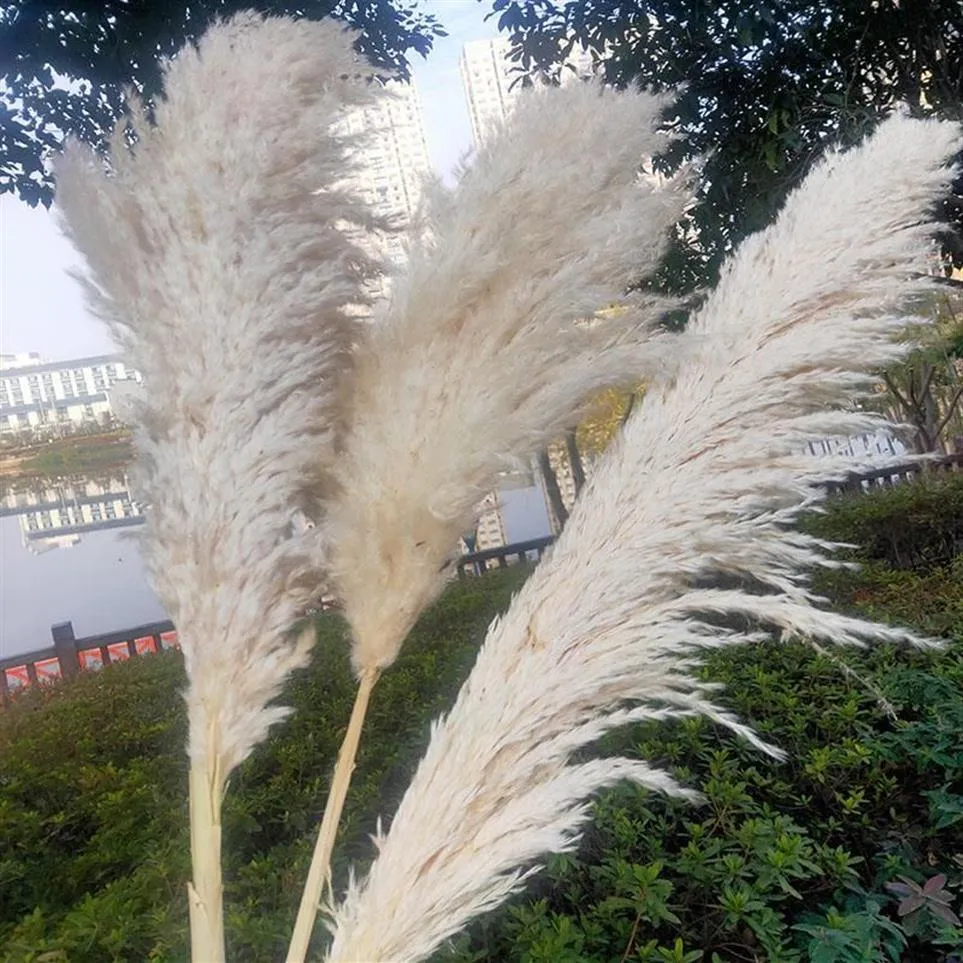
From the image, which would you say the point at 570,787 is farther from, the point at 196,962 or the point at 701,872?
the point at 701,872

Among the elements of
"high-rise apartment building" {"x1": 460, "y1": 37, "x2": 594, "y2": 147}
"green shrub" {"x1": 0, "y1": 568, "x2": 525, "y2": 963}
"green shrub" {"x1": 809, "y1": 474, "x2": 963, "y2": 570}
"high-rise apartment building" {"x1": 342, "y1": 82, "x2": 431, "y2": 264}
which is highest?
"high-rise apartment building" {"x1": 460, "y1": 37, "x2": 594, "y2": 147}

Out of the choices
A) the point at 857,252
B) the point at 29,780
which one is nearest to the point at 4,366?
the point at 29,780

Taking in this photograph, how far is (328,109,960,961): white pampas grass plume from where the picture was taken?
41 centimetres

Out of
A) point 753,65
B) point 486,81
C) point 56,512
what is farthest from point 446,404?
point 753,65

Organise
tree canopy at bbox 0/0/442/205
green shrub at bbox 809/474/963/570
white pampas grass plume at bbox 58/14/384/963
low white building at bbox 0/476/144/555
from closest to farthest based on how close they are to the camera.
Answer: white pampas grass plume at bbox 58/14/384/963 < low white building at bbox 0/476/144/555 < tree canopy at bbox 0/0/442/205 < green shrub at bbox 809/474/963/570

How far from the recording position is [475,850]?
15.9 inches

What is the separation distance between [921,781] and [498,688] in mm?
1230

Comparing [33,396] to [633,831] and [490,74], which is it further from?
[633,831]

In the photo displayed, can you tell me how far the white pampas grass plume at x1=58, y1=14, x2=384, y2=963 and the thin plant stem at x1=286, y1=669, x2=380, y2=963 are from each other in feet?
0.16

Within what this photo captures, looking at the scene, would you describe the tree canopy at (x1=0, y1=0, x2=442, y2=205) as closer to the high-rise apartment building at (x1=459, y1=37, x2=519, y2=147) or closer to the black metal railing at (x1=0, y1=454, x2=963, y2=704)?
the high-rise apartment building at (x1=459, y1=37, x2=519, y2=147)

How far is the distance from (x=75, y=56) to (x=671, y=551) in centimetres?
182

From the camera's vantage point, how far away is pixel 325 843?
0.44 metres

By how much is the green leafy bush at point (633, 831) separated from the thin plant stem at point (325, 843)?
0.13 metres

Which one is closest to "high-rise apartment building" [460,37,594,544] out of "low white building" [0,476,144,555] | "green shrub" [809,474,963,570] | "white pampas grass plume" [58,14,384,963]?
"white pampas grass plume" [58,14,384,963]
